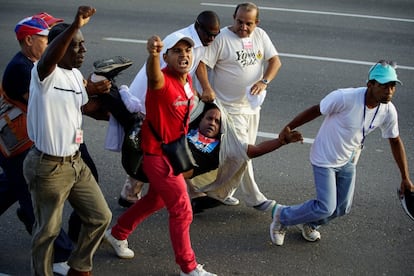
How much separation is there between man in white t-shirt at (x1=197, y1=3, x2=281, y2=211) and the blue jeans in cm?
63

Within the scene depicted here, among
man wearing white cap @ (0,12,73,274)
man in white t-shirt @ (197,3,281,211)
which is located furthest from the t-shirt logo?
man wearing white cap @ (0,12,73,274)

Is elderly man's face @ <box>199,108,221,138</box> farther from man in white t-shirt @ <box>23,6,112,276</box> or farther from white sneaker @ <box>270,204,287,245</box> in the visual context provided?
man in white t-shirt @ <box>23,6,112,276</box>

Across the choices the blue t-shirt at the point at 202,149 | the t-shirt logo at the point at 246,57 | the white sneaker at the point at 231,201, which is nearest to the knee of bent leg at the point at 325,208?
the blue t-shirt at the point at 202,149

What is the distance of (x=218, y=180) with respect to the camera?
575 cm

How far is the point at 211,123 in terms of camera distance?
5402 millimetres

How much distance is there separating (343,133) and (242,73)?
3.76 ft

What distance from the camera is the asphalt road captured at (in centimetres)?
536

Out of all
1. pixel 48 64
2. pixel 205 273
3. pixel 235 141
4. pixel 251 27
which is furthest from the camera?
pixel 251 27

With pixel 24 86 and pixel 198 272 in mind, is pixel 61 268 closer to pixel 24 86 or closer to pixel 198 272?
pixel 198 272

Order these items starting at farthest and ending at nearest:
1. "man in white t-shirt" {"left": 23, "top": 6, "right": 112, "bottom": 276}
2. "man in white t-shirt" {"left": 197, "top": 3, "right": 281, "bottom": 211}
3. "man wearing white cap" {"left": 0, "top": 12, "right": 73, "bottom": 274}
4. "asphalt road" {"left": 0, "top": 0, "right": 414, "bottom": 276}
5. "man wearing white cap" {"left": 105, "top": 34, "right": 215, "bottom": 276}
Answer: "man in white t-shirt" {"left": 197, "top": 3, "right": 281, "bottom": 211}, "asphalt road" {"left": 0, "top": 0, "right": 414, "bottom": 276}, "man wearing white cap" {"left": 105, "top": 34, "right": 215, "bottom": 276}, "man wearing white cap" {"left": 0, "top": 12, "right": 73, "bottom": 274}, "man in white t-shirt" {"left": 23, "top": 6, "right": 112, "bottom": 276}

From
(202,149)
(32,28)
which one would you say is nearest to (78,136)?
(32,28)

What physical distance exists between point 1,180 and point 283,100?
441cm

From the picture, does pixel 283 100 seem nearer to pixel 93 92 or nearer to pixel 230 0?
pixel 93 92

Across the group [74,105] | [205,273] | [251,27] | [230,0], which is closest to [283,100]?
[251,27]
